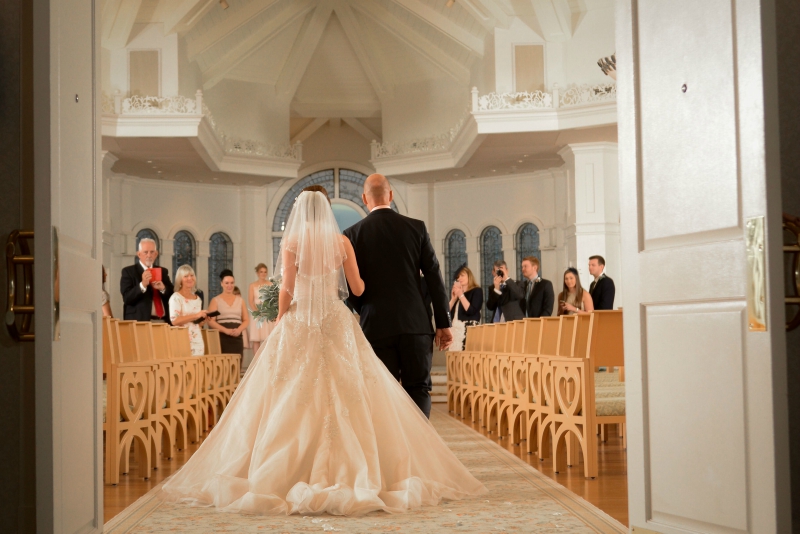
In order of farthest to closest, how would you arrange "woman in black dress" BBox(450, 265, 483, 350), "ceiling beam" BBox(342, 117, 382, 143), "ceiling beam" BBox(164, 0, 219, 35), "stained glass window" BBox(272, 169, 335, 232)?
"ceiling beam" BBox(342, 117, 382, 143)
"stained glass window" BBox(272, 169, 335, 232)
"ceiling beam" BBox(164, 0, 219, 35)
"woman in black dress" BBox(450, 265, 483, 350)

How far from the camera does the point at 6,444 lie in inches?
115

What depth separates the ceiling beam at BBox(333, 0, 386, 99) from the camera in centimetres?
1819

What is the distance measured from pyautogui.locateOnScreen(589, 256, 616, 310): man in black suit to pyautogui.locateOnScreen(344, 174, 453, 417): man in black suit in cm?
457

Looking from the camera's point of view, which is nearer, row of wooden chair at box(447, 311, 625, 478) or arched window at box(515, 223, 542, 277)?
row of wooden chair at box(447, 311, 625, 478)

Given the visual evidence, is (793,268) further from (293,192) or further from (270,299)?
(293,192)

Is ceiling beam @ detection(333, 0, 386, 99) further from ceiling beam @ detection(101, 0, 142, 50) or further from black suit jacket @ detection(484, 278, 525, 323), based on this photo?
black suit jacket @ detection(484, 278, 525, 323)

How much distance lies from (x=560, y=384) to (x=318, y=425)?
6.06 feet

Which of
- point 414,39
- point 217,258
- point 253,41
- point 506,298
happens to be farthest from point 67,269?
point 217,258

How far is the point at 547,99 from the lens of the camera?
45.2 ft

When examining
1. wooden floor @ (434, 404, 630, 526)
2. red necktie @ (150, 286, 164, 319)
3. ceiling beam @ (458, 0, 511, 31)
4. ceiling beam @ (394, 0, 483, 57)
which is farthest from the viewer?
ceiling beam @ (394, 0, 483, 57)

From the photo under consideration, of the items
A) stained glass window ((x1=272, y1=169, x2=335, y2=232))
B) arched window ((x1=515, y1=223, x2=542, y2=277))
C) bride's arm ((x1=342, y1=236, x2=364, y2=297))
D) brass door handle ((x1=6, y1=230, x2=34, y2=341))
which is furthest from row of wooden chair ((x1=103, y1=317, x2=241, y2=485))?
stained glass window ((x1=272, y1=169, x2=335, y2=232))

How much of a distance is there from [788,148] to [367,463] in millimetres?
2275

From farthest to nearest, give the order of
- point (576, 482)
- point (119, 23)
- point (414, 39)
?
point (414, 39) → point (119, 23) → point (576, 482)

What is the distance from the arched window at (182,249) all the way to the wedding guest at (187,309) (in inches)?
414
